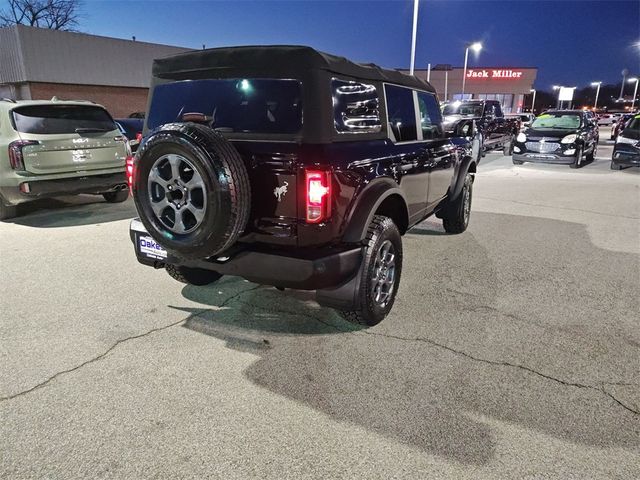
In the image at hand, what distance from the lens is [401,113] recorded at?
4199 millimetres

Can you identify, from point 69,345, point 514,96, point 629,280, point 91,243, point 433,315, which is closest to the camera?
point 69,345

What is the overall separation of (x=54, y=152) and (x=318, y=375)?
5634 millimetres

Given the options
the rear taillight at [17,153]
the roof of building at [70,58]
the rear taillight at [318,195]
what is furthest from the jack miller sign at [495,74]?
the rear taillight at [318,195]

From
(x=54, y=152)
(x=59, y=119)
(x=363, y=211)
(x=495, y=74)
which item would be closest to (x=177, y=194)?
(x=363, y=211)

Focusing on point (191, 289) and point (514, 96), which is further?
point (514, 96)

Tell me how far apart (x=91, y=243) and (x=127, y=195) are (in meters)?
3.21

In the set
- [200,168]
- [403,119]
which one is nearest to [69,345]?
[200,168]

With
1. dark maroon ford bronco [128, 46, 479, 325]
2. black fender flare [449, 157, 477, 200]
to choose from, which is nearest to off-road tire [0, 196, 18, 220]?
dark maroon ford bronco [128, 46, 479, 325]

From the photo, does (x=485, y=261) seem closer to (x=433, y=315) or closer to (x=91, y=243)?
(x=433, y=315)

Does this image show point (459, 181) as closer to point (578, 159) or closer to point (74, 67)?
point (578, 159)

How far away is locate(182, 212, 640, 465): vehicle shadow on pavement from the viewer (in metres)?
2.49

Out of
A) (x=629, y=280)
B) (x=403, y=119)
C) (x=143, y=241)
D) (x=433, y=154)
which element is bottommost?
(x=629, y=280)

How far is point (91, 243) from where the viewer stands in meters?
5.80

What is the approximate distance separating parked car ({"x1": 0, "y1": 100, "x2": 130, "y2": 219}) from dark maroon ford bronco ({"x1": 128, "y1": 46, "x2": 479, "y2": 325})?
377 centimetres
